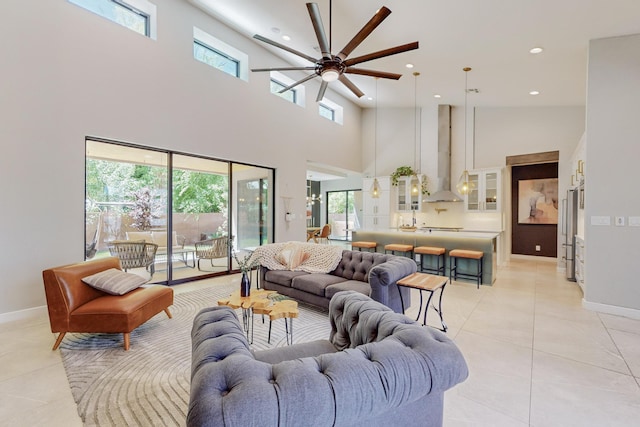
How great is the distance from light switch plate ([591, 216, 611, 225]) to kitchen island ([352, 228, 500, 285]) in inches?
63.1

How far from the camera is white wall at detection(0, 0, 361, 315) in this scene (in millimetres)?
3506

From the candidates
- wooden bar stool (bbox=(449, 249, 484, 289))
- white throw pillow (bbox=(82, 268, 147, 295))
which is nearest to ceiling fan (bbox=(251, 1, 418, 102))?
white throw pillow (bbox=(82, 268, 147, 295))

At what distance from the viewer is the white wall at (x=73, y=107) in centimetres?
351

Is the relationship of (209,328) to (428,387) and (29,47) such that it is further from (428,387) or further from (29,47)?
(29,47)

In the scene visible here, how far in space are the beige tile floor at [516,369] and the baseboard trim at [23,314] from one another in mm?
145

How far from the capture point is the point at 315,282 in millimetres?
3730

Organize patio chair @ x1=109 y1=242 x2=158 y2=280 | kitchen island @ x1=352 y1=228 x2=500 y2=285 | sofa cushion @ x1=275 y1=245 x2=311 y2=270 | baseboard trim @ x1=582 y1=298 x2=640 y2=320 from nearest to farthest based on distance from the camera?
baseboard trim @ x1=582 y1=298 x2=640 y2=320 < sofa cushion @ x1=275 y1=245 x2=311 y2=270 < patio chair @ x1=109 y1=242 x2=158 y2=280 < kitchen island @ x1=352 y1=228 x2=500 y2=285

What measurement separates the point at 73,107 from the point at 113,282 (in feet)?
8.43

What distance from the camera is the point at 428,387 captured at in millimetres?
1067

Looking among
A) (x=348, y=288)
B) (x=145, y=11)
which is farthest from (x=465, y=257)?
(x=145, y=11)

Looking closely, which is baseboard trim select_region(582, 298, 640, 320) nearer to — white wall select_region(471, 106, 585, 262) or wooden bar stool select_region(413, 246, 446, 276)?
wooden bar stool select_region(413, 246, 446, 276)

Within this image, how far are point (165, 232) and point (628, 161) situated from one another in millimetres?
6894

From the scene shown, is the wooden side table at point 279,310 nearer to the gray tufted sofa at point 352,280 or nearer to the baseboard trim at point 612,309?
the gray tufted sofa at point 352,280

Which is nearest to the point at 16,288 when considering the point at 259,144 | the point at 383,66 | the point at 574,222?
the point at 259,144
